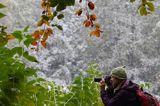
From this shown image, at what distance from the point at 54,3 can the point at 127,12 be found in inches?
1228

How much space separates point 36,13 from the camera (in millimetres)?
31047

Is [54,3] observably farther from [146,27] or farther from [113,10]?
[113,10]

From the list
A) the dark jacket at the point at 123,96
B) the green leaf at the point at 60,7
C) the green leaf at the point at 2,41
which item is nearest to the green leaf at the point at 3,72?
the green leaf at the point at 2,41

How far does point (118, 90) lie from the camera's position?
2555mm

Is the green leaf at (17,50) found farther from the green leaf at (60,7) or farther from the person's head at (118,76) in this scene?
the person's head at (118,76)

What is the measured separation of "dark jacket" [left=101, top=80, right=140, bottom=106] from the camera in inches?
95.2

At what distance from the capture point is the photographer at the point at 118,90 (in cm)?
242

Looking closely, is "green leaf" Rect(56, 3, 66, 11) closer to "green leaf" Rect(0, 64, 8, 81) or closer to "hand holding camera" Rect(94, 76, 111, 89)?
"green leaf" Rect(0, 64, 8, 81)

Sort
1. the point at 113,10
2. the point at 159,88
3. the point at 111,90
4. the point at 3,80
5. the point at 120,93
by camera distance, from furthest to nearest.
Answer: the point at 113,10 → the point at 159,88 → the point at 111,90 → the point at 120,93 → the point at 3,80

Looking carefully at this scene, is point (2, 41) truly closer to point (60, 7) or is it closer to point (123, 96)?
point (60, 7)

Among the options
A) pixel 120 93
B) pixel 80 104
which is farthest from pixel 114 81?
pixel 80 104

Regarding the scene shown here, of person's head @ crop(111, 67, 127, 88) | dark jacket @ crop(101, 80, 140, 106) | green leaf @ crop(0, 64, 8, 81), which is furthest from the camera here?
person's head @ crop(111, 67, 127, 88)

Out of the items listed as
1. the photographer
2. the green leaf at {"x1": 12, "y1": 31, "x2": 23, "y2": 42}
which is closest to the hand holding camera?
the photographer

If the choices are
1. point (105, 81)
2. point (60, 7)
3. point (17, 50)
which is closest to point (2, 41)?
point (17, 50)
